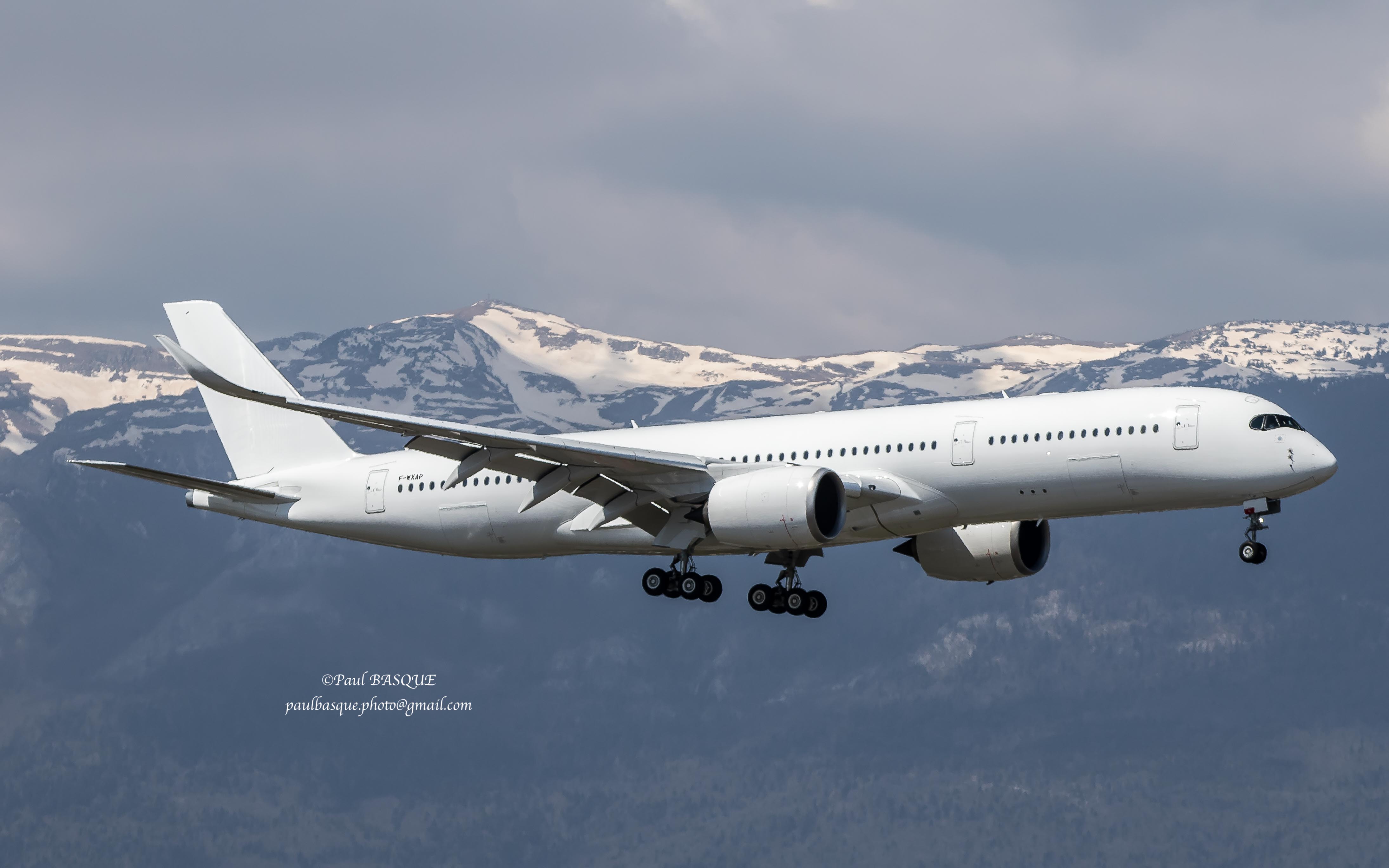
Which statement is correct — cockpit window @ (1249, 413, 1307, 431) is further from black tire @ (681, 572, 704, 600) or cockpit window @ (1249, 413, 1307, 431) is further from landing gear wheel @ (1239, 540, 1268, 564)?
black tire @ (681, 572, 704, 600)

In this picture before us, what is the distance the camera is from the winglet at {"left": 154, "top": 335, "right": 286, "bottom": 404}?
1790 inches

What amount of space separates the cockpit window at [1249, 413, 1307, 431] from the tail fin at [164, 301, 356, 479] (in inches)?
1238

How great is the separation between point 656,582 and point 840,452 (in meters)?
7.47

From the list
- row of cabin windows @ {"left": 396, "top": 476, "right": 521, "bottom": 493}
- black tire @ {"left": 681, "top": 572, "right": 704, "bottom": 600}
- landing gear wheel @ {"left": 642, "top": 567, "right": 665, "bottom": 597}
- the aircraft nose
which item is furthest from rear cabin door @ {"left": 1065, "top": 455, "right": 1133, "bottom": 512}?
row of cabin windows @ {"left": 396, "top": 476, "right": 521, "bottom": 493}

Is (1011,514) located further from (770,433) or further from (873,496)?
(770,433)

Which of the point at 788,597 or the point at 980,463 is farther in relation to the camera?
the point at 788,597

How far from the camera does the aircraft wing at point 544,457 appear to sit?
47156mm

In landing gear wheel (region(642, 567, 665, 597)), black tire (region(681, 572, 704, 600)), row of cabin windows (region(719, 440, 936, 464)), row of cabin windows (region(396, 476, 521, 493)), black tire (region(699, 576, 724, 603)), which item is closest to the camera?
row of cabin windows (region(719, 440, 936, 464))

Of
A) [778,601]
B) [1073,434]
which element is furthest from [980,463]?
[778,601]

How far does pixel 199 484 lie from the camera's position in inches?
2311

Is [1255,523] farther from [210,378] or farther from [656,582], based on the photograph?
[210,378]

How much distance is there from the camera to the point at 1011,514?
52.3 m

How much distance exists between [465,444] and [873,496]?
38.7ft

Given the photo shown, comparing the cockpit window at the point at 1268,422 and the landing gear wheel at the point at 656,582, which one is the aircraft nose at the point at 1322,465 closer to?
the cockpit window at the point at 1268,422
